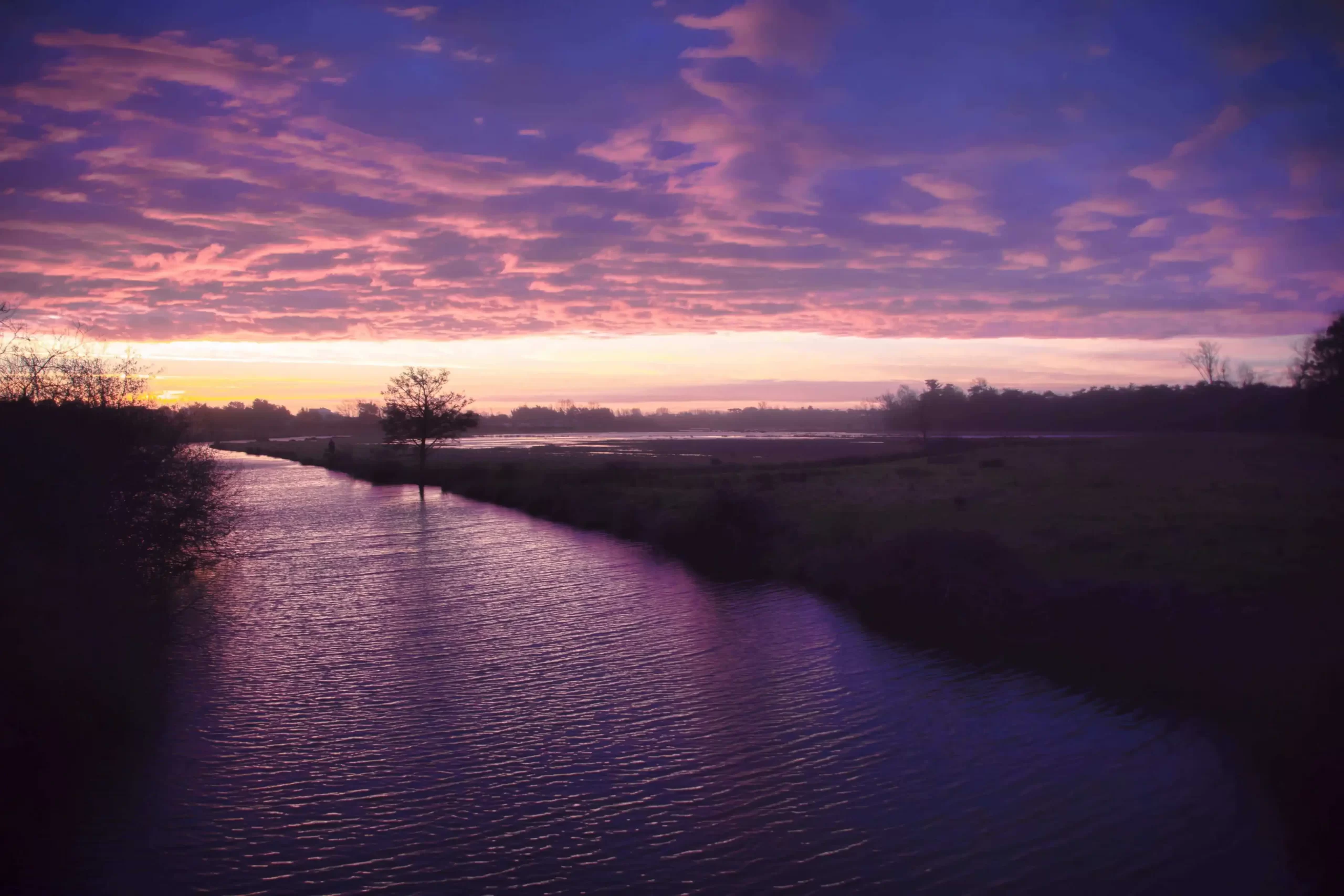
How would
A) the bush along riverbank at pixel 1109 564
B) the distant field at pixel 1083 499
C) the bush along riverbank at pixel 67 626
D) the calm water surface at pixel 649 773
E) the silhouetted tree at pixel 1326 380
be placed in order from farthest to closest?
1. the silhouetted tree at pixel 1326 380
2. the distant field at pixel 1083 499
3. the bush along riverbank at pixel 1109 564
4. the bush along riverbank at pixel 67 626
5. the calm water surface at pixel 649 773

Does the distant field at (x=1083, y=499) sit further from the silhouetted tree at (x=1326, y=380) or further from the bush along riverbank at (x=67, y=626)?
the bush along riverbank at (x=67, y=626)

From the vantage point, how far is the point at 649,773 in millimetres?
11555

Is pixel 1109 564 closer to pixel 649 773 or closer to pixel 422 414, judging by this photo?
pixel 649 773

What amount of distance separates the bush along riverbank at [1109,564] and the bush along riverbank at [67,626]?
14.6 meters

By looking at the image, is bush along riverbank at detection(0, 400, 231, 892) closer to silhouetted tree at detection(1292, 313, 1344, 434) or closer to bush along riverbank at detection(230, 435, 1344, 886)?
bush along riverbank at detection(230, 435, 1344, 886)

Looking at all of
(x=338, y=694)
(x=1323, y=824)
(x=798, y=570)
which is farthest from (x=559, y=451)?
(x=1323, y=824)

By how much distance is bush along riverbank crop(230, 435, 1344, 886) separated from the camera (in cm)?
1280

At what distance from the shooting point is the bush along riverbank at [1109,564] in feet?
42.0

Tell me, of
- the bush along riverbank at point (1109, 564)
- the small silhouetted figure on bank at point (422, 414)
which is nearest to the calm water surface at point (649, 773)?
the bush along riverbank at point (1109, 564)

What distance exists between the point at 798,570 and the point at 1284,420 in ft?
189

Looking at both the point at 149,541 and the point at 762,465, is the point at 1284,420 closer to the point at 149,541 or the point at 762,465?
the point at 762,465

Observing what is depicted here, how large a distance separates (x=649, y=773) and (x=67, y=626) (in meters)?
8.38

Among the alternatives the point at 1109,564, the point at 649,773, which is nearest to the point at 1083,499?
the point at 1109,564

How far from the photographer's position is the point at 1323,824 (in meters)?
9.55
